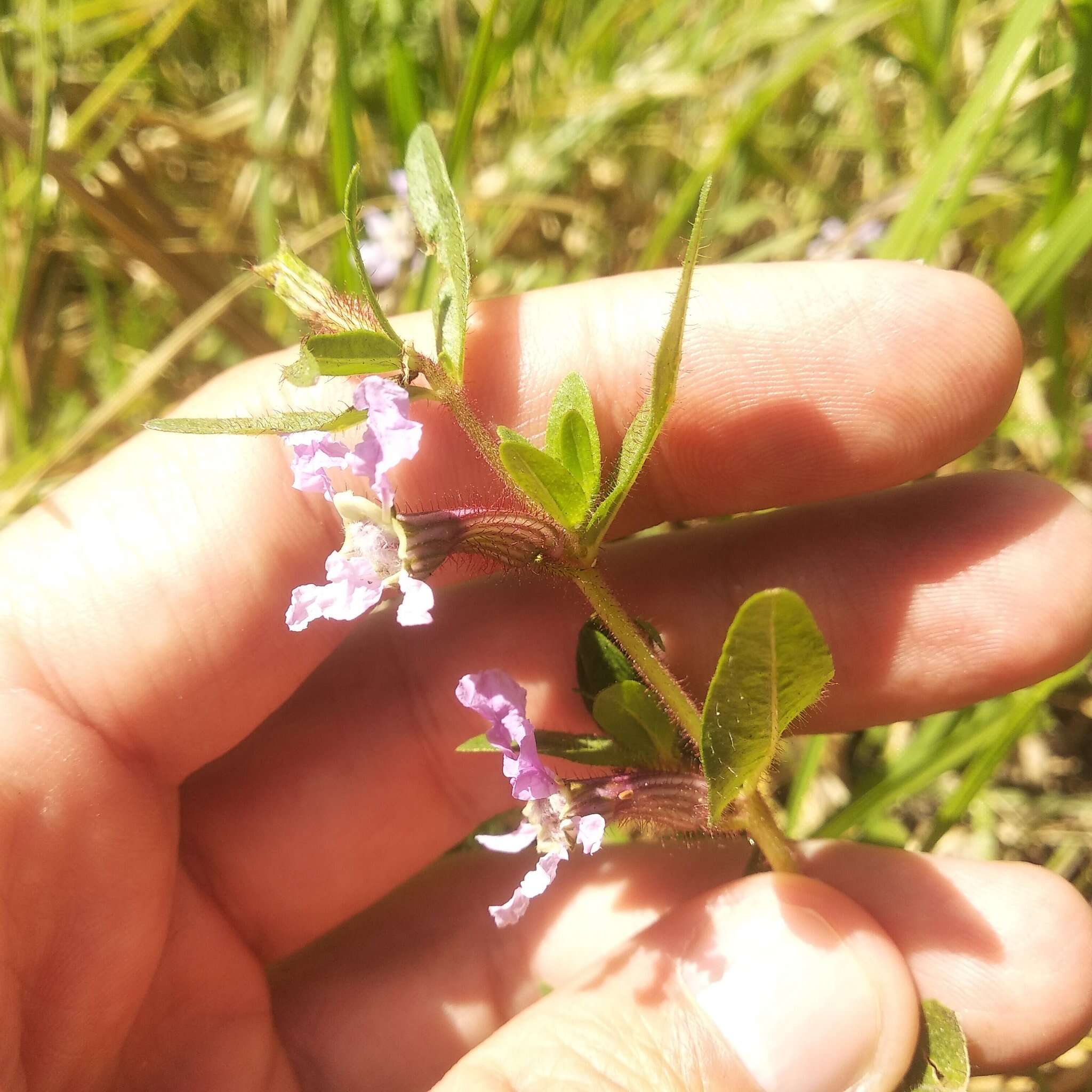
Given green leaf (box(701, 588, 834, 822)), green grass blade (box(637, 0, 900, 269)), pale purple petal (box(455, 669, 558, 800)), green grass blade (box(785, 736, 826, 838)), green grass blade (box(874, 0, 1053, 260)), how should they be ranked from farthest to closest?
1. green grass blade (box(637, 0, 900, 269))
2. green grass blade (box(785, 736, 826, 838))
3. green grass blade (box(874, 0, 1053, 260))
4. pale purple petal (box(455, 669, 558, 800))
5. green leaf (box(701, 588, 834, 822))

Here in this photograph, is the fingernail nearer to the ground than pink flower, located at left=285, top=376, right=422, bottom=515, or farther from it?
nearer to the ground

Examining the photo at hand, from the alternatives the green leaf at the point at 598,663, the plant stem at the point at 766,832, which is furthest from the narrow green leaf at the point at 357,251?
the plant stem at the point at 766,832

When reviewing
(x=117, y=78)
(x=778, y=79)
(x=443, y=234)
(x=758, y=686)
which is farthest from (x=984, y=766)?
(x=117, y=78)

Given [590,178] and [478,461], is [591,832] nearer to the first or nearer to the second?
[478,461]

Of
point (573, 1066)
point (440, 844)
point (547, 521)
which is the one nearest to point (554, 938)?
point (440, 844)

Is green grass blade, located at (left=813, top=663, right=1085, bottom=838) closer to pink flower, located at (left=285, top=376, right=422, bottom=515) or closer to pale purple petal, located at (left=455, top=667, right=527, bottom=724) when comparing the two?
pale purple petal, located at (left=455, top=667, right=527, bottom=724)

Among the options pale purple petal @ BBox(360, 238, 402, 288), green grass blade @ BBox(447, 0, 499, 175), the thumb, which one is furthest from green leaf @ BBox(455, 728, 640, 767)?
pale purple petal @ BBox(360, 238, 402, 288)
